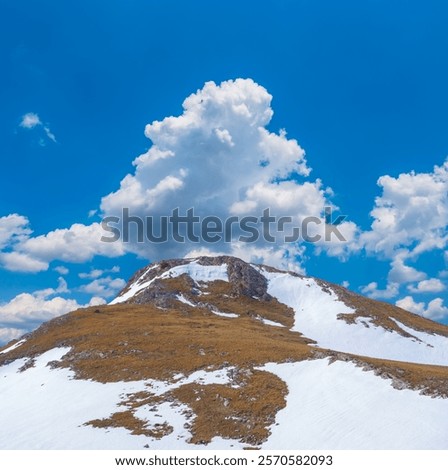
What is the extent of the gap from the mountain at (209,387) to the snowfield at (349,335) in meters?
0.50

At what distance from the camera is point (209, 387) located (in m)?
42.7

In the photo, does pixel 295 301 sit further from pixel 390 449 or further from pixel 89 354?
pixel 390 449

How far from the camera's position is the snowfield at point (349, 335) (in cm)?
8519

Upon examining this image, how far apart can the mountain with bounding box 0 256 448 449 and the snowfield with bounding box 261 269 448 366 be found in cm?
50

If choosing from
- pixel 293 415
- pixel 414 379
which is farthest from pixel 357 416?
pixel 414 379

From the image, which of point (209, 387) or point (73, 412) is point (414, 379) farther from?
point (73, 412)

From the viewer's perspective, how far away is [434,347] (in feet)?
305

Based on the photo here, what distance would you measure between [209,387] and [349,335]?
Answer: 58.4 m

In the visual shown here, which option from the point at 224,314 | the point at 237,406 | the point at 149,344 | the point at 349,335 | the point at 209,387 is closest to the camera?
the point at 237,406

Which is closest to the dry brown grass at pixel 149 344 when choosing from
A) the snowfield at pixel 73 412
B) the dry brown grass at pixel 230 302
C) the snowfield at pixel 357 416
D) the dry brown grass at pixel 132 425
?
the snowfield at pixel 73 412

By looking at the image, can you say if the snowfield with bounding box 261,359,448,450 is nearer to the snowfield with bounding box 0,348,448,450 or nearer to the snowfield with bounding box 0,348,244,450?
the snowfield with bounding box 0,348,448,450

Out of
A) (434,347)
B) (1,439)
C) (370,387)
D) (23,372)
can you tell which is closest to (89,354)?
(23,372)

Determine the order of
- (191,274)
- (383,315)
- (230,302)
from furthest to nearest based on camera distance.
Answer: (191,274) < (230,302) < (383,315)
